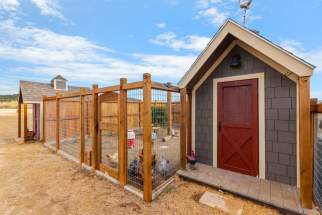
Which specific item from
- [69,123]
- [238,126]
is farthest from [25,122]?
[238,126]

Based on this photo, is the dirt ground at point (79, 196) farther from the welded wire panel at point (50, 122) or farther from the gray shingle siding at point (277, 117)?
the welded wire panel at point (50, 122)

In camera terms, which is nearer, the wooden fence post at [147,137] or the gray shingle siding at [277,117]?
the wooden fence post at [147,137]

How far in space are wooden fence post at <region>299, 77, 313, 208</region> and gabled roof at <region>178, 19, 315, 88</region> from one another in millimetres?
270

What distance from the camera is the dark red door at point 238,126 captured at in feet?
12.3

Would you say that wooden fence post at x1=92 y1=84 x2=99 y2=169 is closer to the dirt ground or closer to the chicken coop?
the chicken coop

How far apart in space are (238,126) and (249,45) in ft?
6.27

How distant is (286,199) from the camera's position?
9.16 feet

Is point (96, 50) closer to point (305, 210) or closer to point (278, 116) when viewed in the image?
point (278, 116)

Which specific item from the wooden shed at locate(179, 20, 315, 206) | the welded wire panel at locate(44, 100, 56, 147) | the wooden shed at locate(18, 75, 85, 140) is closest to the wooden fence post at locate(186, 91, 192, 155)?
the wooden shed at locate(179, 20, 315, 206)

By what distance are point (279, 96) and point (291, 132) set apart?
2.59 ft

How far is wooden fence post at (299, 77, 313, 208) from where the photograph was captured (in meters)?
2.56

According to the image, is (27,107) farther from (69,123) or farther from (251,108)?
(251,108)

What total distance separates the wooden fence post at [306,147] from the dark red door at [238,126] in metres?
1.11

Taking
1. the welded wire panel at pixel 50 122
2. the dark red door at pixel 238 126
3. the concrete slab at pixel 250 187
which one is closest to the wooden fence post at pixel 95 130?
the concrete slab at pixel 250 187
